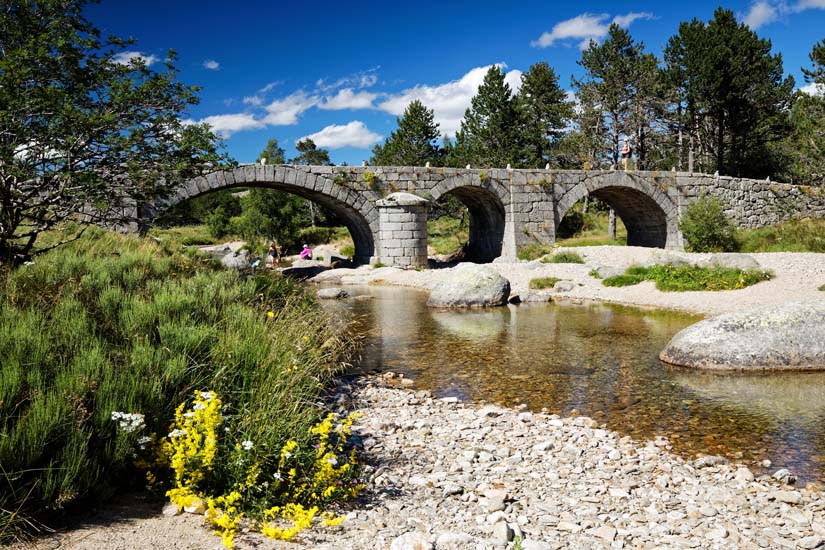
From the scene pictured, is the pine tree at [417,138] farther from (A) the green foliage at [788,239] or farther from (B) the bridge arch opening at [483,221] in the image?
(A) the green foliage at [788,239]

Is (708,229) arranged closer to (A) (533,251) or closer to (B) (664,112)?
(A) (533,251)

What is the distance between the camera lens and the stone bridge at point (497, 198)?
22.0 m

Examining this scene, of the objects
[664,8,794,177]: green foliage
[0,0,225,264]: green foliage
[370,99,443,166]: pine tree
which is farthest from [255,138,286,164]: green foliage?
[0,0,225,264]: green foliage

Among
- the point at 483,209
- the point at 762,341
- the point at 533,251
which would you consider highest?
the point at 483,209

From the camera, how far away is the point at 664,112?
32.8 metres

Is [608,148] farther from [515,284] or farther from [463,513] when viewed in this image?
[463,513]

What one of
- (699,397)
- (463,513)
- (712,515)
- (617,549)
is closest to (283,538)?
(463,513)

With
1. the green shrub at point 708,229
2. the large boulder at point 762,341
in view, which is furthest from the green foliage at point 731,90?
the large boulder at point 762,341

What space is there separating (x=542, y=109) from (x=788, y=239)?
19.5 metres

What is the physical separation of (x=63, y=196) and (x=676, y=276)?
42.4 feet

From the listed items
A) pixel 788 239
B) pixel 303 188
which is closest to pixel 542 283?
pixel 303 188

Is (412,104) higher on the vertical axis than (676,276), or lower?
higher

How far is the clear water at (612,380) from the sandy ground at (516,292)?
1.64 metres

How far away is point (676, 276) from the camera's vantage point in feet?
47.8
